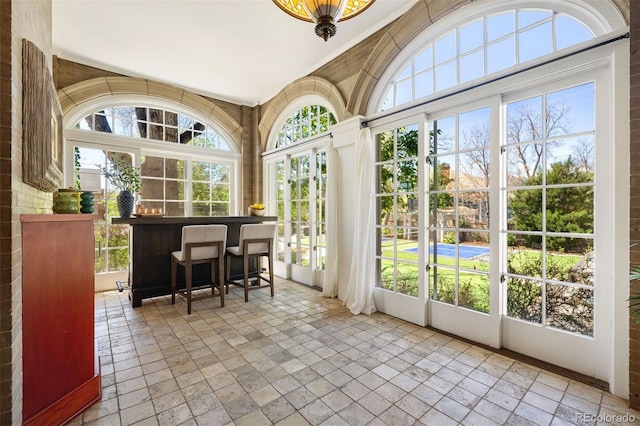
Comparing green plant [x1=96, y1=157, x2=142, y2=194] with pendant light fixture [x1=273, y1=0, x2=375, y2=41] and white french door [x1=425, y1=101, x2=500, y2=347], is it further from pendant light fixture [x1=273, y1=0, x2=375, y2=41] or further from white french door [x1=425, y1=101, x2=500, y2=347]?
white french door [x1=425, y1=101, x2=500, y2=347]

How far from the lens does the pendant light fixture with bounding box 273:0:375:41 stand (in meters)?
1.52

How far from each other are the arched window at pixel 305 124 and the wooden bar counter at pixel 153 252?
6.39 ft

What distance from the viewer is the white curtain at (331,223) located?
379cm

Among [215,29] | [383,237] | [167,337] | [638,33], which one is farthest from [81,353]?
[638,33]

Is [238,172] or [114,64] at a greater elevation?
[114,64]

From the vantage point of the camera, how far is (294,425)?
154 cm

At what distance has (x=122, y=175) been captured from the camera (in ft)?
12.9

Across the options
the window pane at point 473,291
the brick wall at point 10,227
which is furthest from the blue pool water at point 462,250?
the brick wall at point 10,227

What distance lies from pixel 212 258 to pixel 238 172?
2.58 metres

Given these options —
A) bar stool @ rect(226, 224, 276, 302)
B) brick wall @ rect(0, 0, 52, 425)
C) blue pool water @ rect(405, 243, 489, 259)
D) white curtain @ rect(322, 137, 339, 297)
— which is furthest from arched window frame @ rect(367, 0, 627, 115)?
brick wall @ rect(0, 0, 52, 425)

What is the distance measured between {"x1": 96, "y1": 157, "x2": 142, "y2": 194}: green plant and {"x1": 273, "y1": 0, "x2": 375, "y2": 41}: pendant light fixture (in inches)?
134

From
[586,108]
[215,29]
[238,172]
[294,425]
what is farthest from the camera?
[238,172]

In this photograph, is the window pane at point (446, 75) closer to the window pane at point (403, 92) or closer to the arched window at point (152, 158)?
the window pane at point (403, 92)

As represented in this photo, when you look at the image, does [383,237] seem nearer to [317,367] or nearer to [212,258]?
[317,367]
